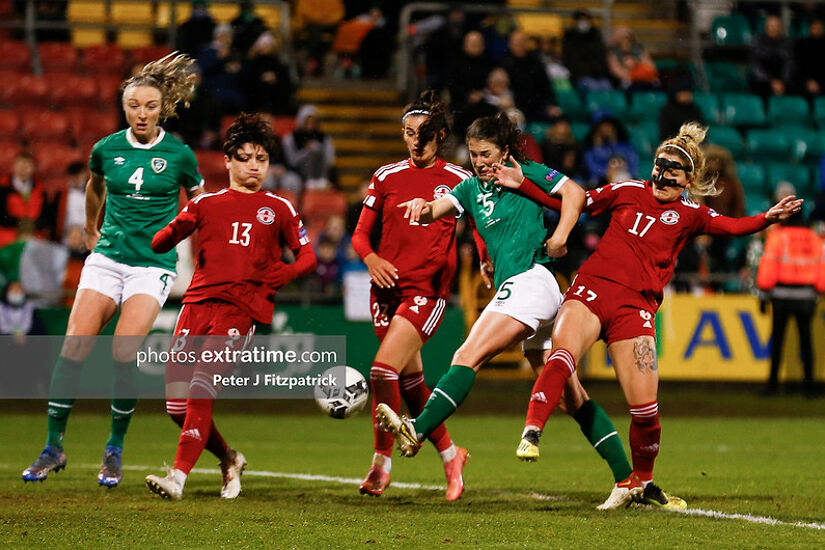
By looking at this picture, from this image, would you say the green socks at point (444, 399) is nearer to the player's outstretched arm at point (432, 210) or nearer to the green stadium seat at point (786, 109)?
the player's outstretched arm at point (432, 210)

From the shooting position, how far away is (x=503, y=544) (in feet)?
19.0

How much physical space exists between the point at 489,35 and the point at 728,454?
9.95 m

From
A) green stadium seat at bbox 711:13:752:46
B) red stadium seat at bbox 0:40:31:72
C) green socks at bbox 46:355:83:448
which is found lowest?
green socks at bbox 46:355:83:448

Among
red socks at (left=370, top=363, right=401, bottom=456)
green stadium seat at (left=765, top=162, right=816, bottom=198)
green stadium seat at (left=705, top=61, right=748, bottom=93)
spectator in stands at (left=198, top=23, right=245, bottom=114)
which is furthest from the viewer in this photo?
green stadium seat at (left=705, top=61, right=748, bottom=93)

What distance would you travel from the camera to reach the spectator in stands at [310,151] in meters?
17.4

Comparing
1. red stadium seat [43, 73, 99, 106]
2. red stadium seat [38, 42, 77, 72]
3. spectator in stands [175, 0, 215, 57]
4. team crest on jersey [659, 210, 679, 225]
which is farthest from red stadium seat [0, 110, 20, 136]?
team crest on jersey [659, 210, 679, 225]

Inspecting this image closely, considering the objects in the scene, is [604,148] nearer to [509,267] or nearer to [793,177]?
[793,177]

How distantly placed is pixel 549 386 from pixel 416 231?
1.50m

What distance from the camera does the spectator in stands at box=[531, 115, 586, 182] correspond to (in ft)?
54.3

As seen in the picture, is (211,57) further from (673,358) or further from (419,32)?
(673,358)

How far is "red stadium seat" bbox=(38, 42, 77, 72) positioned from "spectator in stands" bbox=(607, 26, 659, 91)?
7719 mm

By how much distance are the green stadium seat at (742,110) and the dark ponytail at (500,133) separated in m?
14.2

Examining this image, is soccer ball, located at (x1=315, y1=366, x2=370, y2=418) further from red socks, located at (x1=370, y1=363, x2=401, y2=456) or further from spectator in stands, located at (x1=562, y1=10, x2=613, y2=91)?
spectator in stands, located at (x1=562, y1=10, x2=613, y2=91)

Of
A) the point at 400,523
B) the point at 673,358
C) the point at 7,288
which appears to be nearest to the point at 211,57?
the point at 7,288
